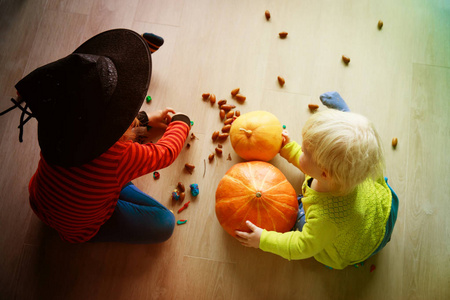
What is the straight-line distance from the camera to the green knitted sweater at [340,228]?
0.93m

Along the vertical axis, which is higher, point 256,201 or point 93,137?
A: point 93,137

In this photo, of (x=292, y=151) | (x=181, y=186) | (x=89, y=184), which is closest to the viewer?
(x=89, y=184)

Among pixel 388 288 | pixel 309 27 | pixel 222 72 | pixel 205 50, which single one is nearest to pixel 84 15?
pixel 205 50

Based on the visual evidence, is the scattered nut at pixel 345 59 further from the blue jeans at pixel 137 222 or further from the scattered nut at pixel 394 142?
the blue jeans at pixel 137 222

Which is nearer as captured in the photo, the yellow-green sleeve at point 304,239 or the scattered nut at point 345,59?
the yellow-green sleeve at point 304,239

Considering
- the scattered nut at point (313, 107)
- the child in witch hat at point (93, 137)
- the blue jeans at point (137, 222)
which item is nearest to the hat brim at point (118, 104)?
the child in witch hat at point (93, 137)

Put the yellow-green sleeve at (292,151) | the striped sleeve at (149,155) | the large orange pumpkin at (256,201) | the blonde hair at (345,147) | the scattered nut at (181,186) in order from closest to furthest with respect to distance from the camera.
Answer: the blonde hair at (345,147), the striped sleeve at (149,155), the large orange pumpkin at (256,201), the yellow-green sleeve at (292,151), the scattered nut at (181,186)

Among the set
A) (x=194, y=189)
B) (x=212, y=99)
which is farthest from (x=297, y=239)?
(x=212, y=99)

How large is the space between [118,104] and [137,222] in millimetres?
582

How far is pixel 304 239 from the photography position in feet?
3.17

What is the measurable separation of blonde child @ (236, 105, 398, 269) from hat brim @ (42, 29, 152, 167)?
49 centimetres

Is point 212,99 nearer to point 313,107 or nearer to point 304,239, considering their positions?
point 313,107

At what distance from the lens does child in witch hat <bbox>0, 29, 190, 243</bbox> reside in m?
0.68

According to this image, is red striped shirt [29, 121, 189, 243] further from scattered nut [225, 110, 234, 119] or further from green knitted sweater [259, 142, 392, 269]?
green knitted sweater [259, 142, 392, 269]
